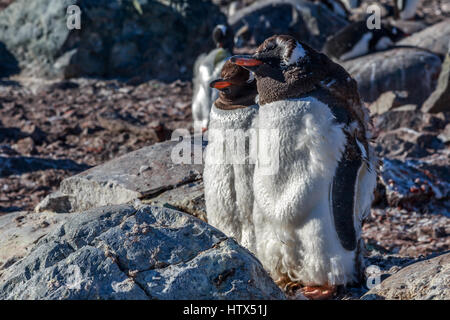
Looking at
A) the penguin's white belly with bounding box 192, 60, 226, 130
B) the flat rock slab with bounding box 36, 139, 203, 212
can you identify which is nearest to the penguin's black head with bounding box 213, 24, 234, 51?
the penguin's white belly with bounding box 192, 60, 226, 130

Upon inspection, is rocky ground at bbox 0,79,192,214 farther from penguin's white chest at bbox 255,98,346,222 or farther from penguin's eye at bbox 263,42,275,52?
penguin's eye at bbox 263,42,275,52

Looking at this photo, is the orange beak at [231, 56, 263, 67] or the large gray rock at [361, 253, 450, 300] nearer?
the large gray rock at [361, 253, 450, 300]

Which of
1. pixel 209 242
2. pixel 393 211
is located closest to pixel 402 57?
pixel 393 211

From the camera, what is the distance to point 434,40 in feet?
34.5

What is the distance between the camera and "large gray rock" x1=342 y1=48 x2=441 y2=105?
9.02 meters

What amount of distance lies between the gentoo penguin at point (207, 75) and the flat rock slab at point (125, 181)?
2.74 metres

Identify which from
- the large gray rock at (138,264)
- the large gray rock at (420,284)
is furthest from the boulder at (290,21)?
the large gray rock at (138,264)

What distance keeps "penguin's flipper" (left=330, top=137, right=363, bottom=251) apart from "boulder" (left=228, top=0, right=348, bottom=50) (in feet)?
32.4

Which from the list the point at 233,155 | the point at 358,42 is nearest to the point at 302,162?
the point at 233,155

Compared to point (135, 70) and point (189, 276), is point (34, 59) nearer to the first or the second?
point (135, 70)

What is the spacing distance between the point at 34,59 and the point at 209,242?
930 centimetres

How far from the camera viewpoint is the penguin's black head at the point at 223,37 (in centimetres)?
869

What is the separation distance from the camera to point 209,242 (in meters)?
2.72

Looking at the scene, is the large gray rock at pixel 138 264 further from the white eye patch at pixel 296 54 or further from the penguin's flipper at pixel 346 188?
the white eye patch at pixel 296 54
